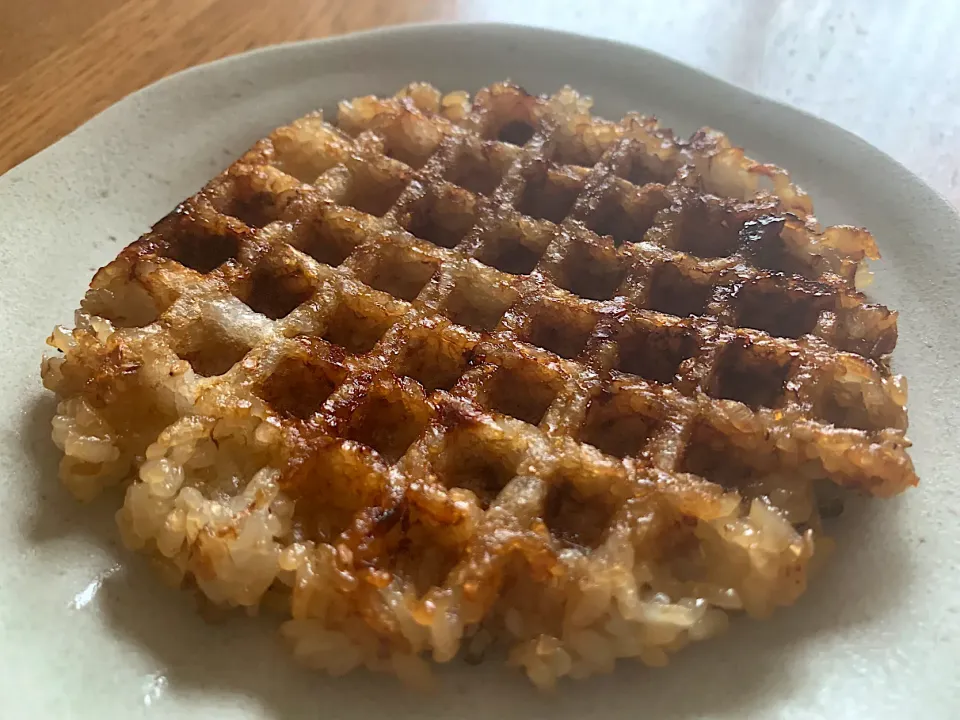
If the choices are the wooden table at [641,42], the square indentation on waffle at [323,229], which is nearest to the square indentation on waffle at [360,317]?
the square indentation on waffle at [323,229]

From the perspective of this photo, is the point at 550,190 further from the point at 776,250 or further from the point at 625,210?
the point at 776,250

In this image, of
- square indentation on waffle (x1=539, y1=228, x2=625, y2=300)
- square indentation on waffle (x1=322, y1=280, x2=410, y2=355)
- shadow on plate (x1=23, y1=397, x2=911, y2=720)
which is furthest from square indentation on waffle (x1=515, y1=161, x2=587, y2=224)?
shadow on plate (x1=23, y1=397, x2=911, y2=720)

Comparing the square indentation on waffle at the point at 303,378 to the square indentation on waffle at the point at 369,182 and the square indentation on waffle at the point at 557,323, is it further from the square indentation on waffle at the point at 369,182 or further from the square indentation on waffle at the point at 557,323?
the square indentation on waffle at the point at 369,182

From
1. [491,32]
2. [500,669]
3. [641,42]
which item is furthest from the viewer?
[641,42]

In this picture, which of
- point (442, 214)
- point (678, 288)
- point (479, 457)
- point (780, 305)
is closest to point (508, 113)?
point (442, 214)

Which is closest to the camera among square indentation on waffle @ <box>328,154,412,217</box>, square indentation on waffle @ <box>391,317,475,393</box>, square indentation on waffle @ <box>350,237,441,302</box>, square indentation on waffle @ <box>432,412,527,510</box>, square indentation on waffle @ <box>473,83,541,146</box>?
square indentation on waffle @ <box>432,412,527,510</box>

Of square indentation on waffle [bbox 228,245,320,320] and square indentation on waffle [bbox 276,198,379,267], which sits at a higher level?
square indentation on waffle [bbox 276,198,379,267]

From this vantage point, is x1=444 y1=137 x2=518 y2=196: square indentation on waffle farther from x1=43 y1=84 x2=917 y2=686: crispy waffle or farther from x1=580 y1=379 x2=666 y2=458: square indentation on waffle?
x1=580 y1=379 x2=666 y2=458: square indentation on waffle
